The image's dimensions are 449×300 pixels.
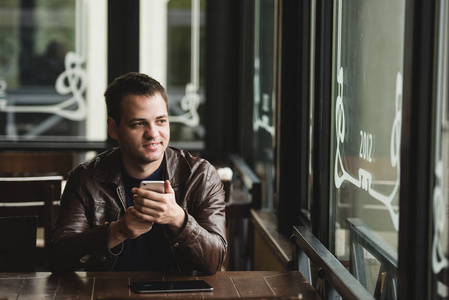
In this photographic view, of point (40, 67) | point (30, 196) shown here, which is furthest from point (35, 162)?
point (40, 67)

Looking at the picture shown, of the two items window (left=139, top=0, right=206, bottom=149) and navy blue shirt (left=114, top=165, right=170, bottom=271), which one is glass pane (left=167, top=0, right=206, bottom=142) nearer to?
window (left=139, top=0, right=206, bottom=149)

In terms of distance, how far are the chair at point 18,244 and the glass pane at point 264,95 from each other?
6.54 ft

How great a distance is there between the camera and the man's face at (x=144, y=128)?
7.92 ft

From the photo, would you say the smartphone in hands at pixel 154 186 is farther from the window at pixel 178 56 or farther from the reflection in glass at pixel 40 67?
the reflection in glass at pixel 40 67

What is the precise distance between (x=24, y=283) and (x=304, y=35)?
179 centimetres

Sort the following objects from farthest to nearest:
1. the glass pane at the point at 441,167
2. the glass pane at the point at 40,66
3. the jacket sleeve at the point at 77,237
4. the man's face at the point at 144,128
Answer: the glass pane at the point at 40,66, the man's face at the point at 144,128, the jacket sleeve at the point at 77,237, the glass pane at the point at 441,167

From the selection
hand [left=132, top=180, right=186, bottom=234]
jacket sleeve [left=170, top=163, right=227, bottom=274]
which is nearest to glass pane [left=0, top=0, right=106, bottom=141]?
jacket sleeve [left=170, top=163, right=227, bottom=274]

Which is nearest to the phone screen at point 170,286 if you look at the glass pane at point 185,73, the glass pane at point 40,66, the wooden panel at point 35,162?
the wooden panel at point 35,162

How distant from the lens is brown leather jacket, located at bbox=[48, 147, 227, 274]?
232cm

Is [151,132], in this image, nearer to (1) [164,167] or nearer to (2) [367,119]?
(1) [164,167]

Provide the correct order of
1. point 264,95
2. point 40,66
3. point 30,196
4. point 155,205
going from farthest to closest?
1. point 40,66
2. point 264,95
3. point 30,196
4. point 155,205

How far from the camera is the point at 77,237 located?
2.35 metres

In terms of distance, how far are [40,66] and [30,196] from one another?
9.04ft

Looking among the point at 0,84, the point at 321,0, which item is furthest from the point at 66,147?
the point at 321,0
